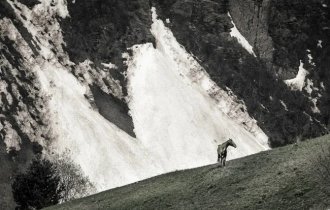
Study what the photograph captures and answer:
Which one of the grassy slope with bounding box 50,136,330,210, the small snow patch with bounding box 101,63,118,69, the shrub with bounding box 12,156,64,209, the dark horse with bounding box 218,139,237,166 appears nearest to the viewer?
the grassy slope with bounding box 50,136,330,210

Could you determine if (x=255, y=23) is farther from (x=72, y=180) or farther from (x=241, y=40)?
(x=72, y=180)

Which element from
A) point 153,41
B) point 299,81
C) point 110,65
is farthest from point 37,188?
point 299,81

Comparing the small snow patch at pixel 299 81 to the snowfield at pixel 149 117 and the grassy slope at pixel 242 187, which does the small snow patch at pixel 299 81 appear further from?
the grassy slope at pixel 242 187

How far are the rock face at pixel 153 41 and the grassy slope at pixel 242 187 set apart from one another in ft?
125

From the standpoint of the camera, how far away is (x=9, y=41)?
89625 mm

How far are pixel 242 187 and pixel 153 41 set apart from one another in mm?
78634

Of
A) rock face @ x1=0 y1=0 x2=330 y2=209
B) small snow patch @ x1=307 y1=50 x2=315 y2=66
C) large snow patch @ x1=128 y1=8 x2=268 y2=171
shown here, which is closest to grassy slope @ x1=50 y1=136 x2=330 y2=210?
rock face @ x1=0 y1=0 x2=330 y2=209

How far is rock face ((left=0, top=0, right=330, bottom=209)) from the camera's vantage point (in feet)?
278

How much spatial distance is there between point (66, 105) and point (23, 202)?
32.8m

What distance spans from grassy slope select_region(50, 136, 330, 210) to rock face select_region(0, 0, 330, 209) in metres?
38.0

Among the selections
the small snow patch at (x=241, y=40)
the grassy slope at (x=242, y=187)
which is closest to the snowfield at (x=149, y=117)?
the small snow patch at (x=241, y=40)

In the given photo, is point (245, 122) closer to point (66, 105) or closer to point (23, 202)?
point (66, 105)

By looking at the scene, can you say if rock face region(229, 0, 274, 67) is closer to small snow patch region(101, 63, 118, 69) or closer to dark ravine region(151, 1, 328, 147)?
dark ravine region(151, 1, 328, 147)

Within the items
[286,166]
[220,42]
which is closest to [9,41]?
[220,42]
